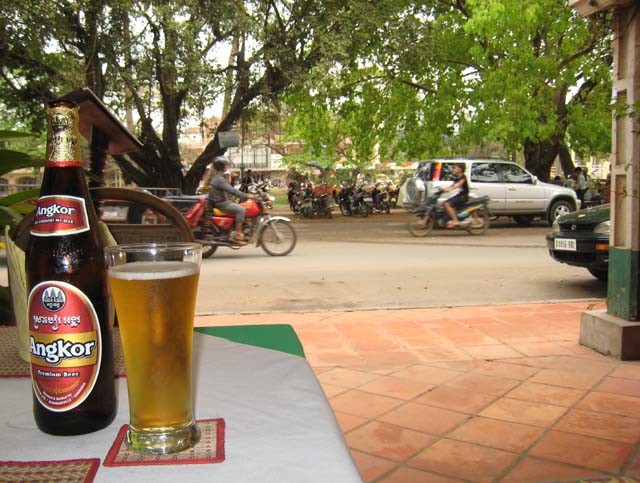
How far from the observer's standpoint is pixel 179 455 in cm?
77

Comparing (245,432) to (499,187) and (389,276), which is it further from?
(499,187)

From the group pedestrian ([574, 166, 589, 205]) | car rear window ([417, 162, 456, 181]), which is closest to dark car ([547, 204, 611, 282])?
car rear window ([417, 162, 456, 181])

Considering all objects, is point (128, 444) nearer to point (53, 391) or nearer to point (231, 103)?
point (53, 391)

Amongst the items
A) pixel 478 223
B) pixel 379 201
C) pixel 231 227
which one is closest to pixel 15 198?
pixel 231 227

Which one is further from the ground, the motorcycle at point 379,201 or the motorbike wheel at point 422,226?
the motorcycle at point 379,201

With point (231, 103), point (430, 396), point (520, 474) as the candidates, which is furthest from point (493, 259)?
point (231, 103)

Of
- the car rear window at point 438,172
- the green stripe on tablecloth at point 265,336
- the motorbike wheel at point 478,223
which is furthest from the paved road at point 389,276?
the green stripe on tablecloth at point 265,336

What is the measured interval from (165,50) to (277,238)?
18.4 ft

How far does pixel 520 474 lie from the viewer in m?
2.34

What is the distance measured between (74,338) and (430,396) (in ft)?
8.48

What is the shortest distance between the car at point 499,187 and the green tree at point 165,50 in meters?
3.33

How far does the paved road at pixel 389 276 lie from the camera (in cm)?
609

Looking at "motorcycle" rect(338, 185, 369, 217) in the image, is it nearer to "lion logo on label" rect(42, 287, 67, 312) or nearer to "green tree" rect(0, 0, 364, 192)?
"green tree" rect(0, 0, 364, 192)

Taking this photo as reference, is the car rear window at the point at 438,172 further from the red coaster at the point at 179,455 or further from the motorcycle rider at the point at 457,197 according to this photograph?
the red coaster at the point at 179,455
